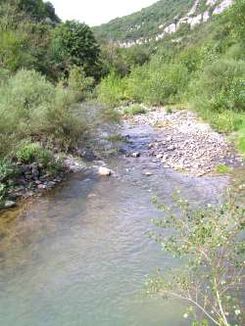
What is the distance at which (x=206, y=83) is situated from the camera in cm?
3372

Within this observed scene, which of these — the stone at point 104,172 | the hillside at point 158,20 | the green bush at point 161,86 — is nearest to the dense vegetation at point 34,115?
the stone at point 104,172

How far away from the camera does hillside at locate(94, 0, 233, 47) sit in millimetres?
154000

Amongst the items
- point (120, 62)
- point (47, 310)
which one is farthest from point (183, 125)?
point (120, 62)

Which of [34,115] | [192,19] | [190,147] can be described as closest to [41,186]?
[34,115]

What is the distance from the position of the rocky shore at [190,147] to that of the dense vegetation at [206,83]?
1006 millimetres

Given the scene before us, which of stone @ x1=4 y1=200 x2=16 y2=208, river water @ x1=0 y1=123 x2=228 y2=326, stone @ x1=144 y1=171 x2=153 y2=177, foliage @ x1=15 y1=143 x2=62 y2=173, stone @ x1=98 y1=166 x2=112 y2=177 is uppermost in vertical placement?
foliage @ x1=15 y1=143 x2=62 y2=173

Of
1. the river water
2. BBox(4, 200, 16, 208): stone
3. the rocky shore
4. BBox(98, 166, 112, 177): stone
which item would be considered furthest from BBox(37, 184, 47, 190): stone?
the rocky shore

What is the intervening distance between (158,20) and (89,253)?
175 metres

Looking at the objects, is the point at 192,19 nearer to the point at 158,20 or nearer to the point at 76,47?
the point at 158,20

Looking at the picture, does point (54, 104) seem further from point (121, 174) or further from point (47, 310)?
point (47, 310)

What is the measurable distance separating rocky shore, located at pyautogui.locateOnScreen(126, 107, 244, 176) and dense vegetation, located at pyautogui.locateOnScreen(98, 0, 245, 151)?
1006 millimetres

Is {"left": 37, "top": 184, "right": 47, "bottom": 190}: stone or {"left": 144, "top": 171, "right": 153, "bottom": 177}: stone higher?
{"left": 37, "top": 184, "right": 47, "bottom": 190}: stone

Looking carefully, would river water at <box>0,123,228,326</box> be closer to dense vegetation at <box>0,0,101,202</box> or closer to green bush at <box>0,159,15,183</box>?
green bush at <box>0,159,15,183</box>

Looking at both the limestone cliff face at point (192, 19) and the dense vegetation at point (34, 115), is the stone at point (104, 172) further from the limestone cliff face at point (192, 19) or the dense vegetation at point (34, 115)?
the limestone cliff face at point (192, 19)
